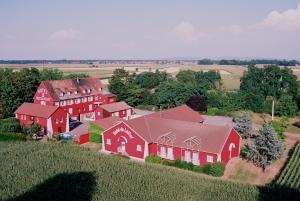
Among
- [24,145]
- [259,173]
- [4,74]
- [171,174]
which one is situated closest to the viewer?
[171,174]

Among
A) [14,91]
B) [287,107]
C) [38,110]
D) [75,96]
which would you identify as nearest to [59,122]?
[38,110]

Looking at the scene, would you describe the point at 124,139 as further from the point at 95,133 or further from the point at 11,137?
the point at 11,137

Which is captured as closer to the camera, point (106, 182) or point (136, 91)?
point (106, 182)

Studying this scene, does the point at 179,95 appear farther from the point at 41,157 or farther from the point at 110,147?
the point at 41,157

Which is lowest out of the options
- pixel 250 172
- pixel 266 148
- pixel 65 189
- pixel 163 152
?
pixel 250 172

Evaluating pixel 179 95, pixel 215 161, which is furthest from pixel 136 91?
pixel 215 161

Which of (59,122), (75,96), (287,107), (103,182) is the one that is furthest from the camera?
(287,107)

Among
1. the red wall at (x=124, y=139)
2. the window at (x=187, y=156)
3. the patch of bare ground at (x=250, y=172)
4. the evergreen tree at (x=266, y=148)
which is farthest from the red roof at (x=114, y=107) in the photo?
the evergreen tree at (x=266, y=148)
